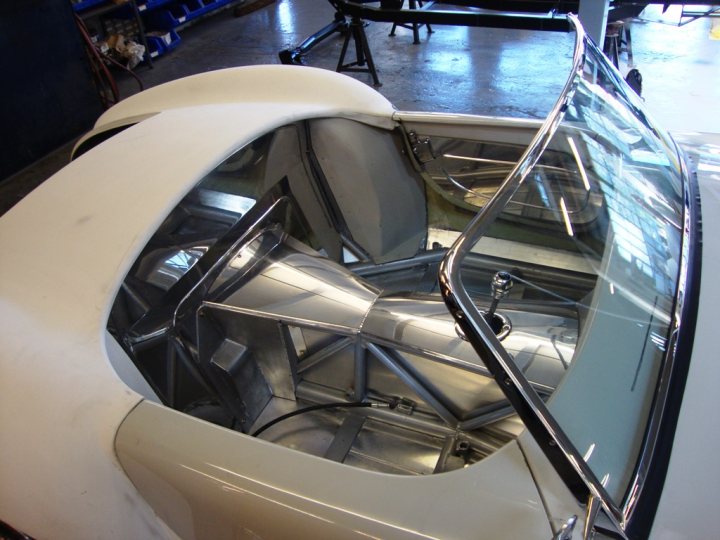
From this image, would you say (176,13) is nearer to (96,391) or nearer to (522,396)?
(96,391)

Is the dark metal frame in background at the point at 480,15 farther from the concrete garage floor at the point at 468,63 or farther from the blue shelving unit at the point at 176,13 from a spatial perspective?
the blue shelving unit at the point at 176,13

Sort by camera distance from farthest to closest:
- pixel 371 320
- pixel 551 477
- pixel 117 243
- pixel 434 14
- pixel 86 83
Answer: pixel 86 83, pixel 434 14, pixel 371 320, pixel 117 243, pixel 551 477

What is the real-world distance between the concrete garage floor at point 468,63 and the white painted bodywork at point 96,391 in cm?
260

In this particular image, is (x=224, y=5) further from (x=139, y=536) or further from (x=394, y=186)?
(x=139, y=536)

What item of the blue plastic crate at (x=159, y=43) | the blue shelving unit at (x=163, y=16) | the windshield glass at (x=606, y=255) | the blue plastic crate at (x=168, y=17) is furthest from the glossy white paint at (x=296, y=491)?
the blue plastic crate at (x=168, y=17)

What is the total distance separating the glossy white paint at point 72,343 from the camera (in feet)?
3.68

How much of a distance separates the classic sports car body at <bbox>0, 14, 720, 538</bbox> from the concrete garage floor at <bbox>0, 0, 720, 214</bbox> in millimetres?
2334

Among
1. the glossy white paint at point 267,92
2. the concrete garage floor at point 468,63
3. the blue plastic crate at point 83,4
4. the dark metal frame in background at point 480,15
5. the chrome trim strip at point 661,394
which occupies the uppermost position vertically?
the blue plastic crate at point 83,4

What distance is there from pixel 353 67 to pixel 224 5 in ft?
8.58

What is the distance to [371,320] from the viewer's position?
157 cm

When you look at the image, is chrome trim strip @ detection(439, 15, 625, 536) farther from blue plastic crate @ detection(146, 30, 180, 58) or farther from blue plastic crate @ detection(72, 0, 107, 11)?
blue plastic crate @ detection(146, 30, 180, 58)

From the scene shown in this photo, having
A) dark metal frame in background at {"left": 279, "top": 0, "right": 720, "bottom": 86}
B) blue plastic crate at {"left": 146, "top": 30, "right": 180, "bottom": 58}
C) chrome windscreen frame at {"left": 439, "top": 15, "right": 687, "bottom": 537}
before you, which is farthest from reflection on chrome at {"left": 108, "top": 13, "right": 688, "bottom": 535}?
blue plastic crate at {"left": 146, "top": 30, "right": 180, "bottom": 58}

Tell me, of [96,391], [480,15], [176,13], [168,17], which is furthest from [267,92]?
Answer: [176,13]

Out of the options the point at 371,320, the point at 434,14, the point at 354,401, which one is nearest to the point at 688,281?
the point at 371,320
